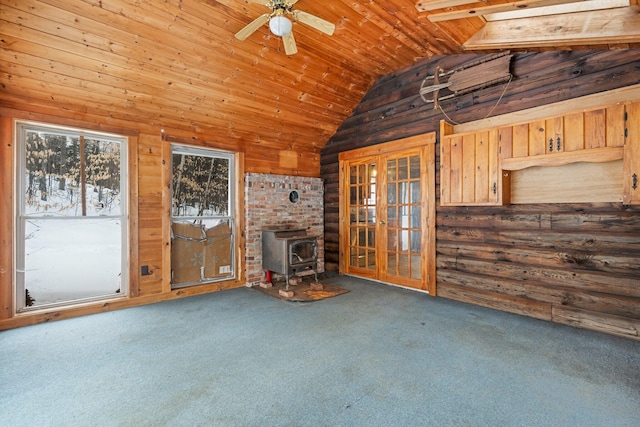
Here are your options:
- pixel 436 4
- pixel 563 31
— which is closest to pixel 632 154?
pixel 563 31

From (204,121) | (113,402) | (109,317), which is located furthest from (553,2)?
(109,317)

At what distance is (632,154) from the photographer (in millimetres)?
2680

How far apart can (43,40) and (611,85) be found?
5.72 metres

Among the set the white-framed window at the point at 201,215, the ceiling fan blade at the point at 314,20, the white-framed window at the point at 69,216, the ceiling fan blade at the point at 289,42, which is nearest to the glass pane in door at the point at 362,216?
the white-framed window at the point at 201,215

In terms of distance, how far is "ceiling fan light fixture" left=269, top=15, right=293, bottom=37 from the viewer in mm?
2643

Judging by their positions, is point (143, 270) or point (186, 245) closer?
point (143, 270)

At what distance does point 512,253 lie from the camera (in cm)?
373

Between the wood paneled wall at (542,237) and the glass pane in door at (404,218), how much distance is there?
40 centimetres

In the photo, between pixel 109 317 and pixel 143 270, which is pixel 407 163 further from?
pixel 109 317

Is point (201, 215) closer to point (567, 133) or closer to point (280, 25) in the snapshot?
point (280, 25)

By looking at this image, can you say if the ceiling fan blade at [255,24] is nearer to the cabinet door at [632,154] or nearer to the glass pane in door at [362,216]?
the glass pane in door at [362,216]

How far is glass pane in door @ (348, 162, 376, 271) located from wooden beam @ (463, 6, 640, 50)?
99.2 inches

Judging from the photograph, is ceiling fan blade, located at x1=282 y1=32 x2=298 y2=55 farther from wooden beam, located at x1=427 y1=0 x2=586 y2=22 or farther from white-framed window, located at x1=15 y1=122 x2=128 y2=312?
white-framed window, located at x1=15 y1=122 x2=128 y2=312

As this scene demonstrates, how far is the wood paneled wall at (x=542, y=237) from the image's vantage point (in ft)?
9.93
